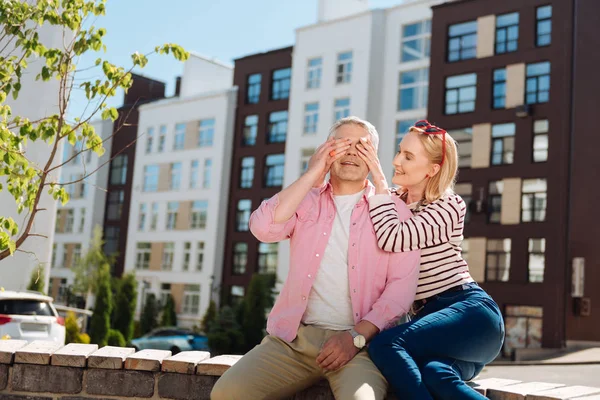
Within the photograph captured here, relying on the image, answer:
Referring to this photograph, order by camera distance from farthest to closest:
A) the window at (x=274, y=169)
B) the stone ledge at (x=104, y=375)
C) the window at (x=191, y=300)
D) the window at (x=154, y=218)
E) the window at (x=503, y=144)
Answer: the window at (x=154, y=218) < the window at (x=191, y=300) < the window at (x=274, y=169) < the window at (x=503, y=144) < the stone ledge at (x=104, y=375)

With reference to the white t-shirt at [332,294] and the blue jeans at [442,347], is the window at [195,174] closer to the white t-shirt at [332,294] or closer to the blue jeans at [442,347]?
the white t-shirt at [332,294]

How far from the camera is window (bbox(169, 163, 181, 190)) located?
5522 centimetres

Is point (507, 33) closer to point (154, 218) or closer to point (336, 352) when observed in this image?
point (154, 218)

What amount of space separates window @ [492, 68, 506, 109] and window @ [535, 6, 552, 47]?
2127mm

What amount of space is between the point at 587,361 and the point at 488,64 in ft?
50.6

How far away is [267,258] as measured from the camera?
48.5 metres

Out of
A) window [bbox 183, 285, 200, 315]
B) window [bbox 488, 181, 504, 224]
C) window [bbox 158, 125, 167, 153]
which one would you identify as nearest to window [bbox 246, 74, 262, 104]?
window [bbox 158, 125, 167, 153]

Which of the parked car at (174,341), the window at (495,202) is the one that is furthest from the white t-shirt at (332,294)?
the window at (495,202)

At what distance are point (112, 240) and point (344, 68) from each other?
972 inches

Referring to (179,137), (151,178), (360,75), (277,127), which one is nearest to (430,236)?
(360,75)

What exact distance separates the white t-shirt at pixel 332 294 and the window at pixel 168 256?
50685 mm

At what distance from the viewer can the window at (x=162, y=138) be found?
186 ft

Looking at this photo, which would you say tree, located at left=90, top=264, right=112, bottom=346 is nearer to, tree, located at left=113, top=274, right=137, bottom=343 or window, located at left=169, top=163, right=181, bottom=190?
tree, located at left=113, top=274, right=137, bottom=343

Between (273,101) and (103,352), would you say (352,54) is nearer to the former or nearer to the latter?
(273,101)
